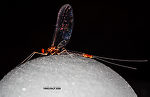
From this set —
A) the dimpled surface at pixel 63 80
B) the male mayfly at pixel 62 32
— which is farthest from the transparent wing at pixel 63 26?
the dimpled surface at pixel 63 80

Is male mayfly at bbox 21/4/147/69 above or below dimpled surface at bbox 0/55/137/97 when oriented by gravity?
above

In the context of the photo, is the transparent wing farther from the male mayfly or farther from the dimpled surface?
the dimpled surface

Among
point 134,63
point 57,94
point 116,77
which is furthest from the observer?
point 134,63

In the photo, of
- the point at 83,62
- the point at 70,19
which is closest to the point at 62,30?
the point at 70,19

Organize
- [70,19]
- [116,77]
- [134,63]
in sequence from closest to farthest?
[116,77] → [70,19] → [134,63]

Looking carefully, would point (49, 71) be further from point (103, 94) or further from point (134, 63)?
point (134, 63)

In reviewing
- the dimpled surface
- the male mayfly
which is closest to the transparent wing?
the male mayfly

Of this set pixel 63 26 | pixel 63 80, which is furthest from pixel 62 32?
pixel 63 80
